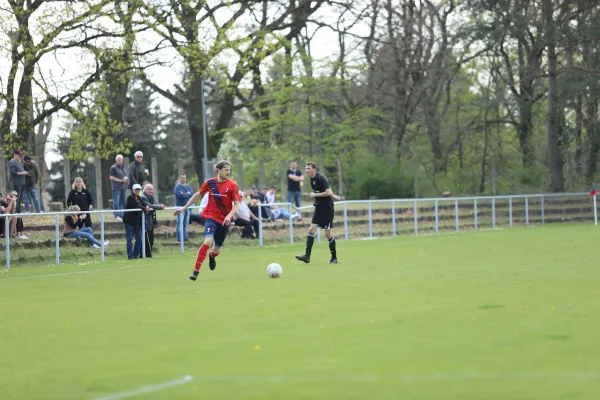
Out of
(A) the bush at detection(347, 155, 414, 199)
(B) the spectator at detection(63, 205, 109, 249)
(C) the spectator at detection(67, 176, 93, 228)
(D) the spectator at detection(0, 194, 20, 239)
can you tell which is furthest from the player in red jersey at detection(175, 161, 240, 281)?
(A) the bush at detection(347, 155, 414, 199)

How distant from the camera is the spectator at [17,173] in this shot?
26.5 m

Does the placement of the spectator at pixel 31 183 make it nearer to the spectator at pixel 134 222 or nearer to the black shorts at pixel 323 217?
the spectator at pixel 134 222

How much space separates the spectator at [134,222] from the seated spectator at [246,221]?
470cm

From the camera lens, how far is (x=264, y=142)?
163ft

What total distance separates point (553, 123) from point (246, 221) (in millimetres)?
19181

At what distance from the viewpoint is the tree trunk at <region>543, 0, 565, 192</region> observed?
134ft

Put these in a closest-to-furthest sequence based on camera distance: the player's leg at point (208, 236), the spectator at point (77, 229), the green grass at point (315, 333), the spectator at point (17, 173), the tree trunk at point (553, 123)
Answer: the green grass at point (315, 333) → the player's leg at point (208, 236) → the spectator at point (77, 229) → the spectator at point (17, 173) → the tree trunk at point (553, 123)

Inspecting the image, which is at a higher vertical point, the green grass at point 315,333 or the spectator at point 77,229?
the spectator at point 77,229

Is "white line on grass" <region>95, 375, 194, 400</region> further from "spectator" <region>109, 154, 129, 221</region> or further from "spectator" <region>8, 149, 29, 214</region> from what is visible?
"spectator" <region>109, 154, 129, 221</region>

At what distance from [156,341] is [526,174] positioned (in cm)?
3849

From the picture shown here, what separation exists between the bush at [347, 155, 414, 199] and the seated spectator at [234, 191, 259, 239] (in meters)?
16.0

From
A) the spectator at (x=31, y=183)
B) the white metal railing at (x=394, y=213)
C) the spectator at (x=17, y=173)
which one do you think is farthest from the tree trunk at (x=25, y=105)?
the white metal railing at (x=394, y=213)

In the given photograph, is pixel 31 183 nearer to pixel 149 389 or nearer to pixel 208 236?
pixel 208 236

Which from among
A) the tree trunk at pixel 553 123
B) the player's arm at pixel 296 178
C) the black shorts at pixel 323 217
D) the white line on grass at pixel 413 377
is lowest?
the white line on grass at pixel 413 377
